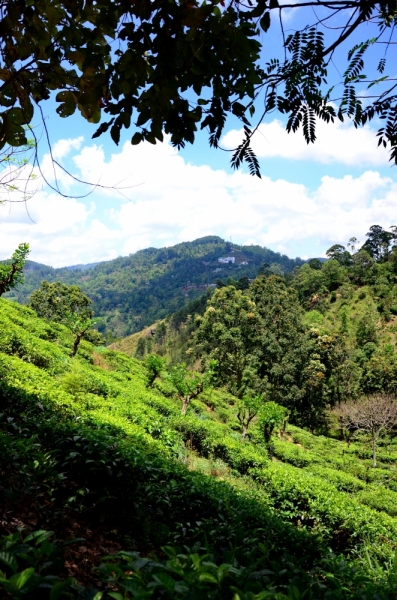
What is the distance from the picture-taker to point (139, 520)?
3457 mm

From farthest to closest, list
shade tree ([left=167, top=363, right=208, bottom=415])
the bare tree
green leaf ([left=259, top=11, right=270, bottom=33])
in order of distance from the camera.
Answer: the bare tree → shade tree ([left=167, top=363, right=208, bottom=415]) → green leaf ([left=259, top=11, right=270, bottom=33])

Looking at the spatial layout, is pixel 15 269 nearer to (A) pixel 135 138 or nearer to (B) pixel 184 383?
(B) pixel 184 383

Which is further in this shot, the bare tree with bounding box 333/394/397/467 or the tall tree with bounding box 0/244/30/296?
the bare tree with bounding box 333/394/397/467

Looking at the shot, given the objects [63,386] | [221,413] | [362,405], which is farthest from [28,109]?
[362,405]

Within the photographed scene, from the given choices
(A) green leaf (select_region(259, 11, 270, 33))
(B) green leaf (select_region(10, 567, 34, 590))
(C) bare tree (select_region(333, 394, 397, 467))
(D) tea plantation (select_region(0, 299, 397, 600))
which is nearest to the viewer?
(B) green leaf (select_region(10, 567, 34, 590))

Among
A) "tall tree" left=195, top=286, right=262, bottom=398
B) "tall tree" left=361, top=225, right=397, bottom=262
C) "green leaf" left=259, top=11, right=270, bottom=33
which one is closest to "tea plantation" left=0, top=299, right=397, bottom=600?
"green leaf" left=259, top=11, right=270, bottom=33

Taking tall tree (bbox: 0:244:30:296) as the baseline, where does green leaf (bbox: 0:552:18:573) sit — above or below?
below

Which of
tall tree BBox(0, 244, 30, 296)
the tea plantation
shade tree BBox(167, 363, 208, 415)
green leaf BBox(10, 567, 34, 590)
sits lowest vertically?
shade tree BBox(167, 363, 208, 415)

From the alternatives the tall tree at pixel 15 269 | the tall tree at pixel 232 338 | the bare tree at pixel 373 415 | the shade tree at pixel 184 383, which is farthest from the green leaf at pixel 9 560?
the tall tree at pixel 232 338

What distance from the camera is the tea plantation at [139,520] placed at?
154cm

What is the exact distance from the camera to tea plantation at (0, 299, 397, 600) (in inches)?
60.7

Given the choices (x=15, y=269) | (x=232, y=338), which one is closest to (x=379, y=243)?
(x=232, y=338)

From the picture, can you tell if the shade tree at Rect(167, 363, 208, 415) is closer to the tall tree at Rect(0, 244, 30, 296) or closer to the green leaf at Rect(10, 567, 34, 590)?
the tall tree at Rect(0, 244, 30, 296)

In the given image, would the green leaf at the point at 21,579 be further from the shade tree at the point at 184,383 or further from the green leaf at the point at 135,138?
the shade tree at the point at 184,383
